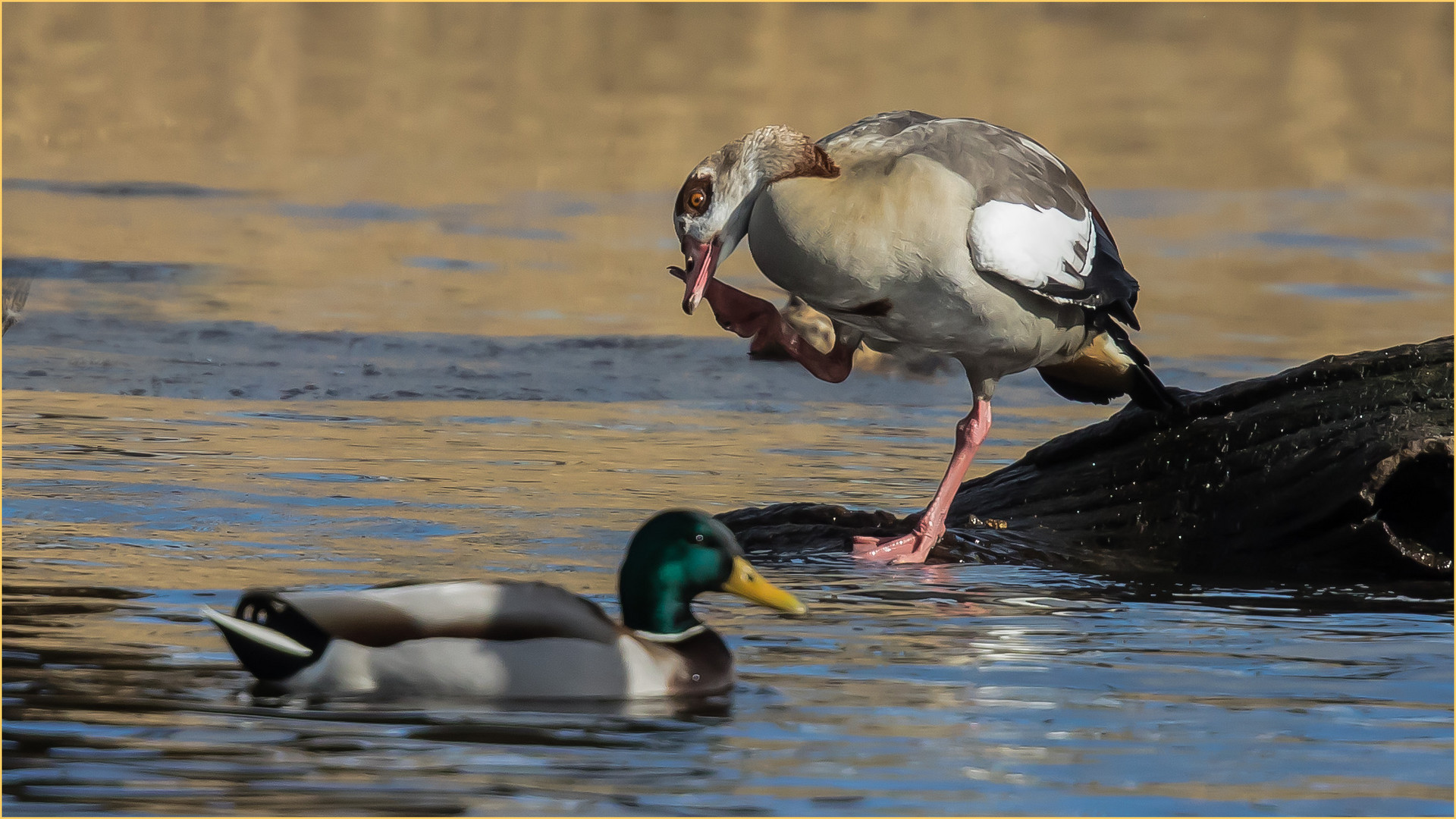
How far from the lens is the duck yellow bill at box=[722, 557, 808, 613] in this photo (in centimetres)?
Answer: 699

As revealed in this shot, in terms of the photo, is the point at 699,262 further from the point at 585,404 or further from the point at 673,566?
the point at 585,404

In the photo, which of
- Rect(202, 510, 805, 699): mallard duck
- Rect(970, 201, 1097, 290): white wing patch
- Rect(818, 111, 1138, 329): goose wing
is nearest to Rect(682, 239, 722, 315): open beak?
Rect(818, 111, 1138, 329): goose wing

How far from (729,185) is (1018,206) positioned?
1038mm

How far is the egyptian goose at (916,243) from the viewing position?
835 centimetres

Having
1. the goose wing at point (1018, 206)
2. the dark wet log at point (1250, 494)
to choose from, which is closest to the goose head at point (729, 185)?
the goose wing at point (1018, 206)

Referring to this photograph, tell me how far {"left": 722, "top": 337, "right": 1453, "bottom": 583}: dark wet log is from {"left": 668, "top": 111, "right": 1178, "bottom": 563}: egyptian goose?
0.41 m

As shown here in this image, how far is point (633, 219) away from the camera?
62.2 feet

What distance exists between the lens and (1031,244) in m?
8.59

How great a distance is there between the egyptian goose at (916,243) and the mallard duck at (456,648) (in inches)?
75.9

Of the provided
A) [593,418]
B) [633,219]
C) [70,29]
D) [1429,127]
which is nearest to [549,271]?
[633,219]

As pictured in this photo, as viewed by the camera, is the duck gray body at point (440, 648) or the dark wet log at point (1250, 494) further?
the dark wet log at point (1250, 494)

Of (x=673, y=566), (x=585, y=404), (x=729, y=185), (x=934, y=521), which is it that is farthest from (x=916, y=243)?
(x=585, y=404)

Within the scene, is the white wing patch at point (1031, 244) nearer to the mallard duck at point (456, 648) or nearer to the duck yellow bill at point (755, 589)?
the duck yellow bill at point (755, 589)

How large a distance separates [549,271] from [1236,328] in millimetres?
4753
